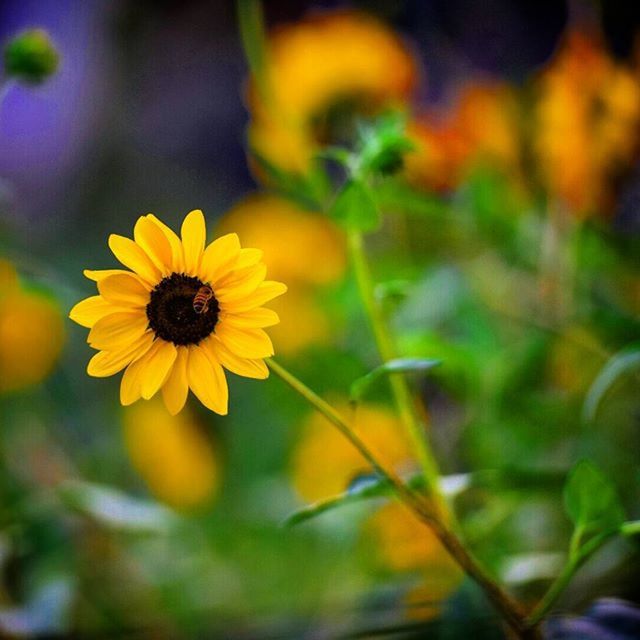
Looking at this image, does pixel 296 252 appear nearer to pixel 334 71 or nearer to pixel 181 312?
pixel 334 71

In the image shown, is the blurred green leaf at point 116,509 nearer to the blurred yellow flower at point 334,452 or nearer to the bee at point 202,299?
the blurred yellow flower at point 334,452

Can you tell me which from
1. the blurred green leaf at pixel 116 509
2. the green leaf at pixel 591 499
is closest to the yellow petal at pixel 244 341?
the green leaf at pixel 591 499

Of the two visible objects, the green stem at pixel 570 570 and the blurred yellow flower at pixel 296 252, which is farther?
the blurred yellow flower at pixel 296 252

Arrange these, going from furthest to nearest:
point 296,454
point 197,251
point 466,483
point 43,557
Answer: point 296,454
point 43,557
point 466,483
point 197,251

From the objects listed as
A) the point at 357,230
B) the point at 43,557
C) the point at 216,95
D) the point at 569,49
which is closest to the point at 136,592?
the point at 43,557

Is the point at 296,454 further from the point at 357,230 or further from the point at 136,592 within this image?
the point at 357,230

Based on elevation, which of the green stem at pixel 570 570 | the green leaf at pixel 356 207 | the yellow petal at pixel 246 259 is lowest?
the green stem at pixel 570 570
